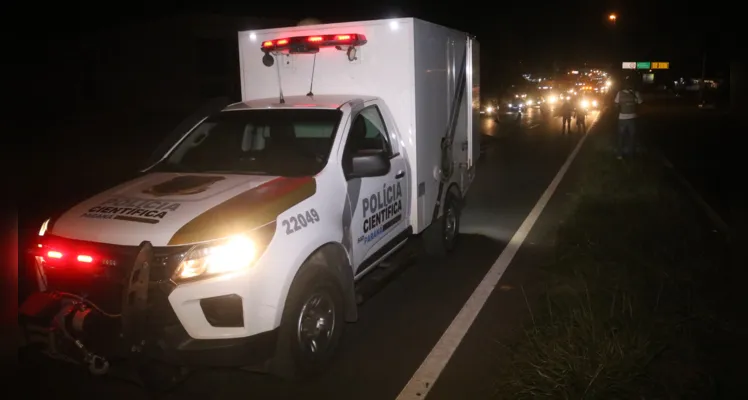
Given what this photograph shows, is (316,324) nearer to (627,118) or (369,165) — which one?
(369,165)

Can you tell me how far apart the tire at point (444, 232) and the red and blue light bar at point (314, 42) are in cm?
234

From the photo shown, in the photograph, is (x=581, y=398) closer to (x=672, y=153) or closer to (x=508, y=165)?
(x=508, y=165)

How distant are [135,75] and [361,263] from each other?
25.1 metres

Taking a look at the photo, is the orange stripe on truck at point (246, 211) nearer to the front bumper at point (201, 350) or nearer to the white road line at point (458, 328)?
the front bumper at point (201, 350)

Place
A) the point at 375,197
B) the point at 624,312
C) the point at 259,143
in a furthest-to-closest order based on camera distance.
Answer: the point at 259,143 → the point at 375,197 → the point at 624,312

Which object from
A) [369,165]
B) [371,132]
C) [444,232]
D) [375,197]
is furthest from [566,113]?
[369,165]

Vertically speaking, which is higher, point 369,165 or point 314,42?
point 314,42

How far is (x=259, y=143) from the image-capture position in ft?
19.6

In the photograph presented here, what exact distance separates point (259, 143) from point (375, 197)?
1224mm

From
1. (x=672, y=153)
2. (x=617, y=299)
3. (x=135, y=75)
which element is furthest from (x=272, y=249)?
(x=135, y=75)

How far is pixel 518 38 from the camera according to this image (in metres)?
44.0

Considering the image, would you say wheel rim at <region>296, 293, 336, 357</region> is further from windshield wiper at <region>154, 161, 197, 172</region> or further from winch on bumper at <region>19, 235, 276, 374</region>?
windshield wiper at <region>154, 161, 197, 172</region>

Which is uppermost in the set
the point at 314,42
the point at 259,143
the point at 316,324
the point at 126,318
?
the point at 314,42

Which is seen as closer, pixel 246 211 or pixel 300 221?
pixel 246 211
